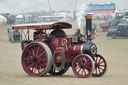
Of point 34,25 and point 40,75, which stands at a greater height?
point 34,25

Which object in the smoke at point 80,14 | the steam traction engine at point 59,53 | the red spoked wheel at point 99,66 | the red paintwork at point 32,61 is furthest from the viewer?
the smoke at point 80,14

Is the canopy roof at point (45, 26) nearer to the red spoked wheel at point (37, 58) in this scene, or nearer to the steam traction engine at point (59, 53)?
the steam traction engine at point (59, 53)

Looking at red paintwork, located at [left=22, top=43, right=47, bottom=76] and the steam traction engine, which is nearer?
the steam traction engine

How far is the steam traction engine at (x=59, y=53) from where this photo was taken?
40.6ft

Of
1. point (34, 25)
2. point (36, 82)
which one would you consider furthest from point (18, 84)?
point (34, 25)

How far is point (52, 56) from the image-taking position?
41.8 ft

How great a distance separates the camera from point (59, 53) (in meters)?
12.7

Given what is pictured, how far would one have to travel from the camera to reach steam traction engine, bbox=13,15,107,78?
12383mm

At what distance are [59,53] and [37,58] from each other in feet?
2.16

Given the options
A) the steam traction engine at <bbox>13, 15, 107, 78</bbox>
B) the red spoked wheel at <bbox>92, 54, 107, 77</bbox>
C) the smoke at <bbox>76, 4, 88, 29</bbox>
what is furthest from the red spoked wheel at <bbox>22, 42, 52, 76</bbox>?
the smoke at <bbox>76, 4, 88, 29</bbox>

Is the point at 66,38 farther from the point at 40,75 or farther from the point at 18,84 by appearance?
the point at 18,84

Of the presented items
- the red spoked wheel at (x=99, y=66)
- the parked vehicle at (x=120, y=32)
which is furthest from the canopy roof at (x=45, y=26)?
the parked vehicle at (x=120, y=32)

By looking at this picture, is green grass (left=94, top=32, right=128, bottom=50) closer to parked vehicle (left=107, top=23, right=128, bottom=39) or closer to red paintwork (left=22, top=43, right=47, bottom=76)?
parked vehicle (left=107, top=23, right=128, bottom=39)

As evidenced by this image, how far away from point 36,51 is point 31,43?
0.94 ft
